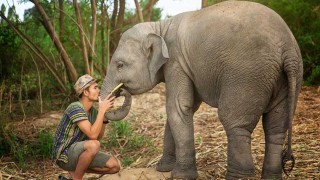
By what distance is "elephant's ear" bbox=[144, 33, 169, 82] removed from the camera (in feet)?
17.1

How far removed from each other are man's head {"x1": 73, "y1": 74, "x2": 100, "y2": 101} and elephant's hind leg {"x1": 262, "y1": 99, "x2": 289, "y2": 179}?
1.70m

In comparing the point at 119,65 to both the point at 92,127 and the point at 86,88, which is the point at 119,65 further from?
the point at 92,127

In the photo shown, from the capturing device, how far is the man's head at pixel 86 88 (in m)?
5.18

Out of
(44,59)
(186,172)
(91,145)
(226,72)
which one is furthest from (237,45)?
(44,59)

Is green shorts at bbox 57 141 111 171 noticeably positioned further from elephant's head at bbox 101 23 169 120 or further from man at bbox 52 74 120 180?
elephant's head at bbox 101 23 169 120

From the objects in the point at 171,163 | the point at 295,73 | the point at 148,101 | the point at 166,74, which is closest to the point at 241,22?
the point at 295,73

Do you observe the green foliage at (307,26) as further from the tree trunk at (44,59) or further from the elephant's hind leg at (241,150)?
the elephant's hind leg at (241,150)

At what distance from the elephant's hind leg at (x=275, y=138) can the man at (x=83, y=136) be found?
5.03 feet

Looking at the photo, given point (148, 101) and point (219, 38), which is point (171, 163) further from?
point (148, 101)

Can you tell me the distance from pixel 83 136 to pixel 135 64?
3.02 feet

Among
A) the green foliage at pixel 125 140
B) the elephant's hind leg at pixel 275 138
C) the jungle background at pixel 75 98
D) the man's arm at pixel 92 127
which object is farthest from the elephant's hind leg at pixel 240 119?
the green foliage at pixel 125 140

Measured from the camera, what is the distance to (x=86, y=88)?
522 cm

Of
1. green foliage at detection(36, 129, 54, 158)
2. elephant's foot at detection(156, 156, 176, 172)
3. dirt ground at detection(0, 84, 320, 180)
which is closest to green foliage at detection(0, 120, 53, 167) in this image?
green foliage at detection(36, 129, 54, 158)

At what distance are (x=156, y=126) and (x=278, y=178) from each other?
4.04 m
